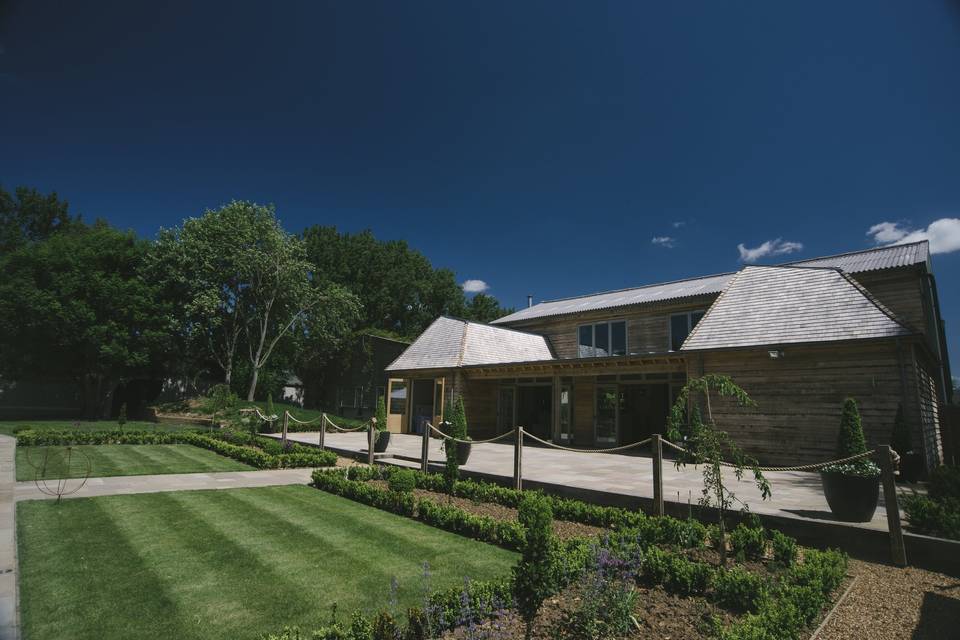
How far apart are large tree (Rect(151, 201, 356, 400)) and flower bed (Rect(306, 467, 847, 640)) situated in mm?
27622

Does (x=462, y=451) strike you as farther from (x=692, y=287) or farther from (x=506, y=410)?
(x=692, y=287)

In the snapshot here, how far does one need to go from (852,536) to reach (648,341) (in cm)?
1439

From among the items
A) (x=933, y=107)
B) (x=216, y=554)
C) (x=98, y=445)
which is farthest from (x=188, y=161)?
(x=933, y=107)

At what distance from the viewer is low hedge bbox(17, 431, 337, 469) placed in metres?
11.6

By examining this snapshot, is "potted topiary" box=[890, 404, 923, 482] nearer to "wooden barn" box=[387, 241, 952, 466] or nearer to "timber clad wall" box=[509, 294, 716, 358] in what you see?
"wooden barn" box=[387, 241, 952, 466]

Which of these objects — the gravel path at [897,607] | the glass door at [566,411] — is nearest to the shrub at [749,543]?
the gravel path at [897,607]

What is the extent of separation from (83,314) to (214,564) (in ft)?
83.7

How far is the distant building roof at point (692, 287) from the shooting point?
15.9 m

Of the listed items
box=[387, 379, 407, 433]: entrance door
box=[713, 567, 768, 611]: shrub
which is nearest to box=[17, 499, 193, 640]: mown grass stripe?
box=[713, 567, 768, 611]: shrub

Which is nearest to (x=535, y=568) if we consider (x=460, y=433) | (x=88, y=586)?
(x=88, y=586)

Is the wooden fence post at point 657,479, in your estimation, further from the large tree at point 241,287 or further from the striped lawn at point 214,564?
the large tree at point 241,287

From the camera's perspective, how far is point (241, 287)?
99.1 ft

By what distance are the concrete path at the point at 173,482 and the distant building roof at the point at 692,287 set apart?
15.4 meters

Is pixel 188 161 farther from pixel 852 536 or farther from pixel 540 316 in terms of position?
pixel 852 536
